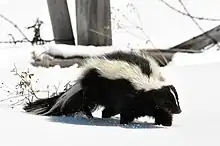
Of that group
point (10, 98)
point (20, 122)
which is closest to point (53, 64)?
point (10, 98)

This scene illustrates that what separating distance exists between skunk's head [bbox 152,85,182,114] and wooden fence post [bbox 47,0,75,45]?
3.05 metres

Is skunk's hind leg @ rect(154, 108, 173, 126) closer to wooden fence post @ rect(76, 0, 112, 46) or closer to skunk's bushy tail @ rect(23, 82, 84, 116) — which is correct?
skunk's bushy tail @ rect(23, 82, 84, 116)

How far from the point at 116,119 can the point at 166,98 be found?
0.51m

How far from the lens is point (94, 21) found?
21.6 feet

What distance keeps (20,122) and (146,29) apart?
25.7 ft

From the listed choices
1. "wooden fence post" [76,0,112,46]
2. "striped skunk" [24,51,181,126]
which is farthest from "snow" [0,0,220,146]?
"wooden fence post" [76,0,112,46]

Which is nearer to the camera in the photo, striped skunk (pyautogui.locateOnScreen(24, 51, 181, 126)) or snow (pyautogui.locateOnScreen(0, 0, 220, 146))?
snow (pyautogui.locateOnScreen(0, 0, 220, 146))

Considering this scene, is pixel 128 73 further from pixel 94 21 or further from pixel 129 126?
pixel 94 21

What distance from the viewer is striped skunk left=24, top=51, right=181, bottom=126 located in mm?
3957

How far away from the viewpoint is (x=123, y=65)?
3.94 meters

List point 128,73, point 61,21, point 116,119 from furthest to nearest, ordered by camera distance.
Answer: point 61,21
point 116,119
point 128,73

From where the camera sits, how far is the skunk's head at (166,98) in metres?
4.03

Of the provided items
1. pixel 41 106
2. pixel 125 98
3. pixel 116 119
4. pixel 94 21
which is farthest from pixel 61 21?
pixel 125 98

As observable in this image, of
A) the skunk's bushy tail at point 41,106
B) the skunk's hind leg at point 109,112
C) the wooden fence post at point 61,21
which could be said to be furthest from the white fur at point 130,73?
the wooden fence post at point 61,21
